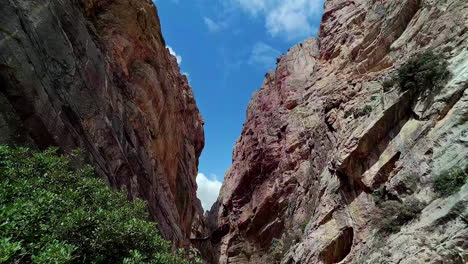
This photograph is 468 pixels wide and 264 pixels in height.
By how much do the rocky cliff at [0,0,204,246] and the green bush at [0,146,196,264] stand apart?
2.70m

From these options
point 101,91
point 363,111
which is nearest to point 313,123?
point 363,111

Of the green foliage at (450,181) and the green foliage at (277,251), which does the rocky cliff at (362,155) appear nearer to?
the green foliage at (277,251)

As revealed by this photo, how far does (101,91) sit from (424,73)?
18.5 metres

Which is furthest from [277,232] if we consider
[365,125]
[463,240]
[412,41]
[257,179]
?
[463,240]

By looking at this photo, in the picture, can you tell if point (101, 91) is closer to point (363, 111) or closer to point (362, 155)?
point (362, 155)

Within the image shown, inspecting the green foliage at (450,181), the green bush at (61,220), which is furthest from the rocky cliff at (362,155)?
the green bush at (61,220)

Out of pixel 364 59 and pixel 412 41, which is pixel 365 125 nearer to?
pixel 412 41

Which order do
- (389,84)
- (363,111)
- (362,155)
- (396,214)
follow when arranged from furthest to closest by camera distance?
(363,111) < (389,84) < (362,155) < (396,214)

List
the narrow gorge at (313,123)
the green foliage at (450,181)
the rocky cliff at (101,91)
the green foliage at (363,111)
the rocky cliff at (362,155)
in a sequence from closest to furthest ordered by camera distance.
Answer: the rocky cliff at (101,91)
the narrow gorge at (313,123)
the green foliage at (450,181)
the rocky cliff at (362,155)
the green foliage at (363,111)

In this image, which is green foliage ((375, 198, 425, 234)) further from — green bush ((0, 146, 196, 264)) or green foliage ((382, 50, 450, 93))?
green bush ((0, 146, 196, 264))

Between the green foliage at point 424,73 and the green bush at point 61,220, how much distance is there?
56.3 feet

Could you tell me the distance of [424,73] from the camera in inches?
771

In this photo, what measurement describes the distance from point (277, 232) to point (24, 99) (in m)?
31.8

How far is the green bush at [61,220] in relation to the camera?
6848 millimetres
